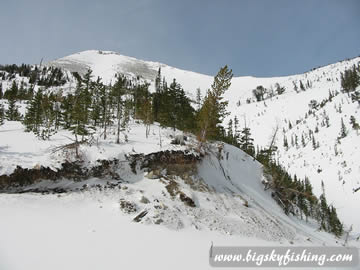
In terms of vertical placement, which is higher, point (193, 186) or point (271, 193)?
point (193, 186)

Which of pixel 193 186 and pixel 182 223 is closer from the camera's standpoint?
pixel 182 223

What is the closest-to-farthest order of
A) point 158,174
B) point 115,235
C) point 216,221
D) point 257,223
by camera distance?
point 115,235, point 216,221, point 257,223, point 158,174

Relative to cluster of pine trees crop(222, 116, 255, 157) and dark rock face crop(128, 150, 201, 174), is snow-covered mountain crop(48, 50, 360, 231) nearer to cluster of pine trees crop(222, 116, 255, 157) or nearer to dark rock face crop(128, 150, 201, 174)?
cluster of pine trees crop(222, 116, 255, 157)

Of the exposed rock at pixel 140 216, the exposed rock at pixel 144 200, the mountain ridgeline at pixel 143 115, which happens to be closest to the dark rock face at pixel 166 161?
the mountain ridgeline at pixel 143 115

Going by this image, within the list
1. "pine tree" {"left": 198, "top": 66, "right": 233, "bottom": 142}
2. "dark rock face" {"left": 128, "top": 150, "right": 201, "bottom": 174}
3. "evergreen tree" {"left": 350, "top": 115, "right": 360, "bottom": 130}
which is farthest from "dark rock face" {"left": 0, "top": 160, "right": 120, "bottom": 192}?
"evergreen tree" {"left": 350, "top": 115, "right": 360, "bottom": 130}

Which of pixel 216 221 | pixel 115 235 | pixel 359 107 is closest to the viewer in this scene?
pixel 115 235

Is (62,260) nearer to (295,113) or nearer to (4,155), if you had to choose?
(4,155)

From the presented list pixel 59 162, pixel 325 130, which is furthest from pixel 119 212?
pixel 325 130

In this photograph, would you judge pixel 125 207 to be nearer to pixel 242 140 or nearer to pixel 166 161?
pixel 166 161

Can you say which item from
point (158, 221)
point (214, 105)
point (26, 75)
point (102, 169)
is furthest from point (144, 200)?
point (26, 75)

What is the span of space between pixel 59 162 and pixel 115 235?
20.6 ft

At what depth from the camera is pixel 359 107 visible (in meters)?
94.3

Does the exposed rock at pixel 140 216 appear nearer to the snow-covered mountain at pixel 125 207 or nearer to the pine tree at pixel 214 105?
the snow-covered mountain at pixel 125 207

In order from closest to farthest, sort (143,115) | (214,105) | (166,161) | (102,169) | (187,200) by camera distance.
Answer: (187,200)
(102,169)
(166,161)
(214,105)
(143,115)
